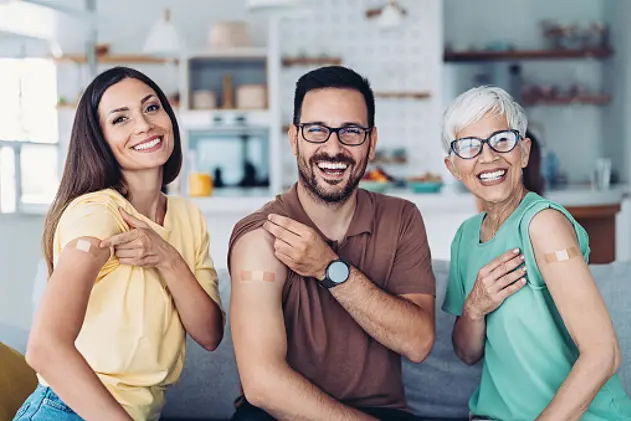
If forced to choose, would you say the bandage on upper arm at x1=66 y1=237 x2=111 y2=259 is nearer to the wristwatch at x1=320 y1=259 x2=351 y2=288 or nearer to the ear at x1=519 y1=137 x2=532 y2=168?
the wristwatch at x1=320 y1=259 x2=351 y2=288

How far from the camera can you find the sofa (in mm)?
2422

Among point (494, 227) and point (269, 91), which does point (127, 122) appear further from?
point (269, 91)

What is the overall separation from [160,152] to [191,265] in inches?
11.4

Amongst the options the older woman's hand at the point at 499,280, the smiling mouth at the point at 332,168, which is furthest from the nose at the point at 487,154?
the smiling mouth at the point at 332,168

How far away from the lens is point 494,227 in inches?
77.2

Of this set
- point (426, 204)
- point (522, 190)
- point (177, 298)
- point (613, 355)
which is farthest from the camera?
point (426, 204)

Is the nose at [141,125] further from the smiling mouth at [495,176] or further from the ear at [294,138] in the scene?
the smiling mouth at [495,176]

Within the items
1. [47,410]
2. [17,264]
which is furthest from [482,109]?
[17,264]

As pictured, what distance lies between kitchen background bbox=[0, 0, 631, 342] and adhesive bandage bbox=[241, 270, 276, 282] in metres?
4.70

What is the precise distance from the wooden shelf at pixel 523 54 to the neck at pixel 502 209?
6150 millimetres

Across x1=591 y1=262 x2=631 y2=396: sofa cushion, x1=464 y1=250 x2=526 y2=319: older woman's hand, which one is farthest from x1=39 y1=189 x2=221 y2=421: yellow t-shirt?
x1=591 y1=262 x2=631 y2=396: sofa cushion

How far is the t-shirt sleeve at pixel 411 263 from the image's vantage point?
2.00 meters

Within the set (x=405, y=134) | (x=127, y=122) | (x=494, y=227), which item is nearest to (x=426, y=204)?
(x=405, y=134)

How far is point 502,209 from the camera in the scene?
193 cm
